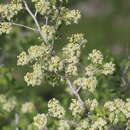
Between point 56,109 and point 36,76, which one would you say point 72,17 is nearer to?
point 36,76

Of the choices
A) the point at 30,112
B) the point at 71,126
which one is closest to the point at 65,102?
the point at 30,112

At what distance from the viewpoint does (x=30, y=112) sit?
621cm

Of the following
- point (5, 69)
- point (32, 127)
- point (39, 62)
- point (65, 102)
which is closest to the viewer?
point (39, 62)

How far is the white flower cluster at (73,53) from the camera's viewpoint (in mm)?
4535

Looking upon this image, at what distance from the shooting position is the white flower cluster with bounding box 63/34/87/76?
454 cm

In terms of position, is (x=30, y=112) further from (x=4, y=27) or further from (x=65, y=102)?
(x=4, y=27)

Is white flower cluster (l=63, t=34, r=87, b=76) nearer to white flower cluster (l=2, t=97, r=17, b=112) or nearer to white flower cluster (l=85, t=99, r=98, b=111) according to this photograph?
white flower cluster (l=85, t=99, r=98, b=111)

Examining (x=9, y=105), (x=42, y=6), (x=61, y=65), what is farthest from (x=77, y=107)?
(x=9, y=105)

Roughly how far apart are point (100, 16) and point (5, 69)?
10780mm

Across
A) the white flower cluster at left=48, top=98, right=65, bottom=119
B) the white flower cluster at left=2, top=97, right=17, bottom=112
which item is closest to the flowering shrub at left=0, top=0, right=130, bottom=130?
the white flower cluster at left=48, top=98, right=65, bottom=119

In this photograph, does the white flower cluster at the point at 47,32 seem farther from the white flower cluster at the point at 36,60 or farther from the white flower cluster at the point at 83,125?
the white flower cluster at the point at 83,125

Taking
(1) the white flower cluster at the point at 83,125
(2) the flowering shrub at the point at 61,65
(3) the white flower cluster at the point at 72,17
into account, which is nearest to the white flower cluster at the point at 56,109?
(2) the flowering shrub at the point at 61,65

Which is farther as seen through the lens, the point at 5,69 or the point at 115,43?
the point at 115,43

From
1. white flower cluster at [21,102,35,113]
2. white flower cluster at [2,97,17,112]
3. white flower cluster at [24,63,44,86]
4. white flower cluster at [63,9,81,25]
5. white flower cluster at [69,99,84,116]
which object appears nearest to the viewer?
white flower cluster at [24,63,44,86]
